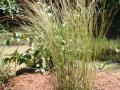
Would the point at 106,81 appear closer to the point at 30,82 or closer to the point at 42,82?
the point at 42,82

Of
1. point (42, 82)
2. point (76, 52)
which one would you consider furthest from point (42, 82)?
point (76, 52)

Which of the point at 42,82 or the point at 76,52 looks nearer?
the point at 76,52

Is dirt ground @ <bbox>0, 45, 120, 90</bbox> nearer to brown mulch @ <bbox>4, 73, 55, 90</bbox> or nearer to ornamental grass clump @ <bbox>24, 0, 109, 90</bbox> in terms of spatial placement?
brown mulch @ <bbox>4, 73, 55, 90</bbox>

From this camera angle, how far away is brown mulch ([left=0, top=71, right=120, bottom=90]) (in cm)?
486

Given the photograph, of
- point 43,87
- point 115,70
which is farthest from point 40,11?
point 115,70

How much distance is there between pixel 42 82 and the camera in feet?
16.6

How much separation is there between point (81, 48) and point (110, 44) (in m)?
3.08

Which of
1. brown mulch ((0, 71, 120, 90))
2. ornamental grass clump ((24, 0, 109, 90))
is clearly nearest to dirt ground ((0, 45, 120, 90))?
brown mulch ((0, 71, 120, 90))

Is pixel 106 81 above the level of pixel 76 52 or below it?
below

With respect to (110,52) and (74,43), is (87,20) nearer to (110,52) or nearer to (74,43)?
(74,43)

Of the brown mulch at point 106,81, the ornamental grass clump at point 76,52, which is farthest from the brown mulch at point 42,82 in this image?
the ornamental grass clump at point 76,52

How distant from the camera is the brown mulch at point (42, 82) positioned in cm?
486

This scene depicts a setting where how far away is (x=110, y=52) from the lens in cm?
671

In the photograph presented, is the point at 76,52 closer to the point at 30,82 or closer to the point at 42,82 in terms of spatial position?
the point at 42,82
